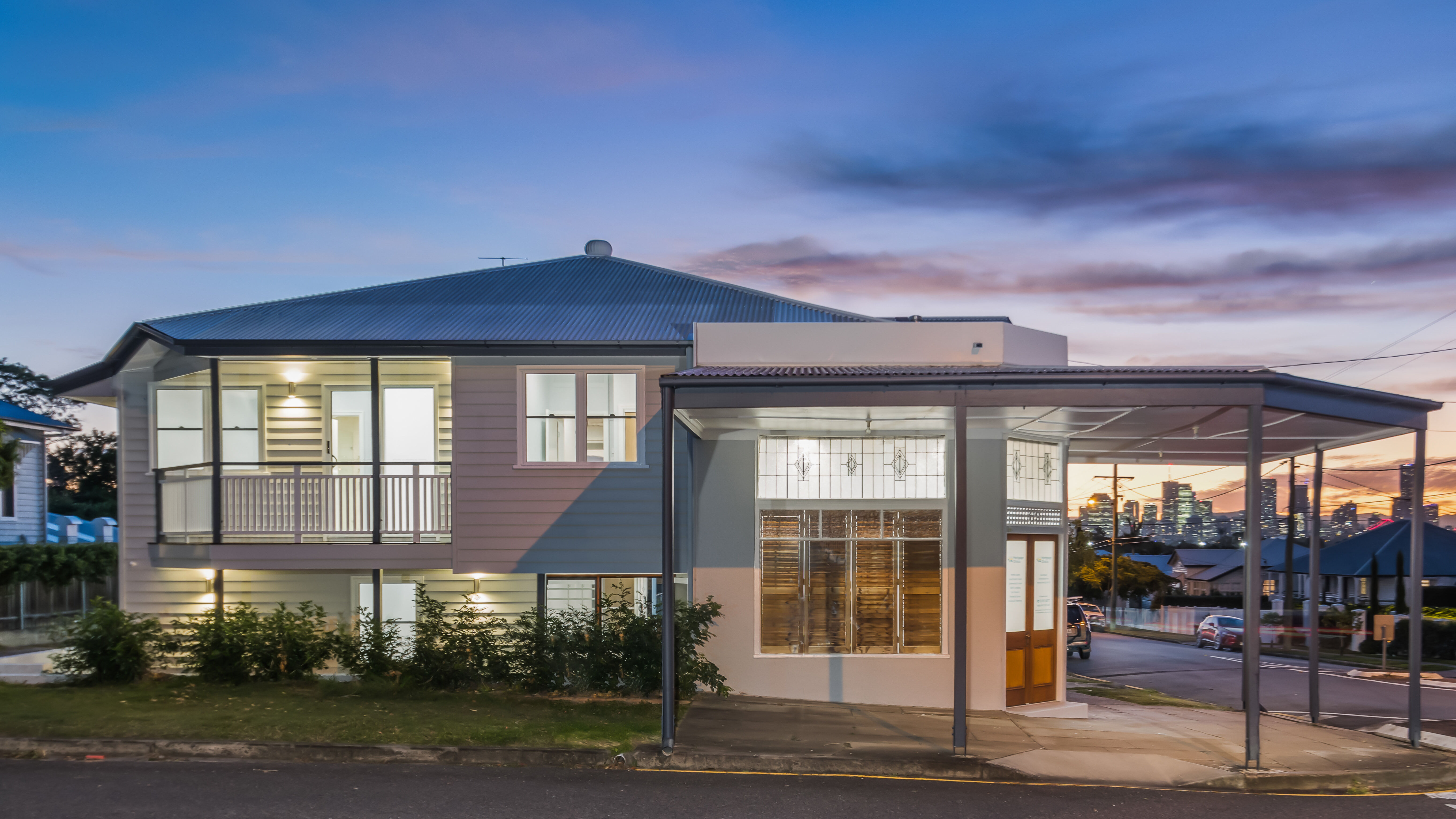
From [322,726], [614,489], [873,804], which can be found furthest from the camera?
[614,489]

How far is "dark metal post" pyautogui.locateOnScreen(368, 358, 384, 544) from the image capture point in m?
14.0

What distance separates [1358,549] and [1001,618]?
85.6ft

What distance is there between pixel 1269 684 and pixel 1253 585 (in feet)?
42.7

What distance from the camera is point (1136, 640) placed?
38656mm

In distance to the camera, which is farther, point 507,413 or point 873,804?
point 507,413

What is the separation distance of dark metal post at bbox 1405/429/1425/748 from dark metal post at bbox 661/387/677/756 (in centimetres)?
821

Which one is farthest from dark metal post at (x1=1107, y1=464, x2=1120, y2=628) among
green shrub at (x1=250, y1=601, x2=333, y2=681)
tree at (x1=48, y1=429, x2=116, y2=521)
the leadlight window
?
tree at (x1=48, y1=429, x2=116, y2=521)

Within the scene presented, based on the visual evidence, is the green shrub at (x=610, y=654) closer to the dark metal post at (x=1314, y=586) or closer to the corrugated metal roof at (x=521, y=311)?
the corrugated metal roof at (x=521, y=311)

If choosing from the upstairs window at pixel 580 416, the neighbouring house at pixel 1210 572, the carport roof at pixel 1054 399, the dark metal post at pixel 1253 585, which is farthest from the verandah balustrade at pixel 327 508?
the neighbouring house at pixel 1210 572

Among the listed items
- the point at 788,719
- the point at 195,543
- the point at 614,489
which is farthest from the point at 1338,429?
the point at 195,543

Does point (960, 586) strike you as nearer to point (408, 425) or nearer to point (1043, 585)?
point (1043, 585)

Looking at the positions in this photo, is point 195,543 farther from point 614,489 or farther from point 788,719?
point 788,719

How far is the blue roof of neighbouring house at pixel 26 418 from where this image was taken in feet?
90.0

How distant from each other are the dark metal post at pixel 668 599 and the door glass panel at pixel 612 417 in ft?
13.9
